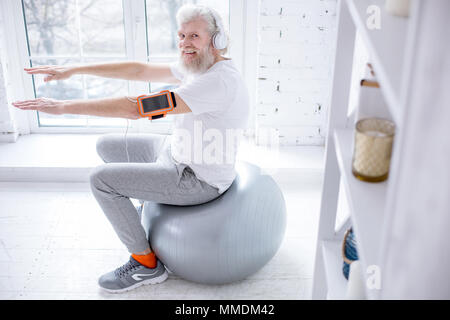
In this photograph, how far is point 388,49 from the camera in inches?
35.9

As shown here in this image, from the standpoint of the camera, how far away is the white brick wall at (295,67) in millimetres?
2955

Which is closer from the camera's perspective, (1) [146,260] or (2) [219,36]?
(2) [219,36]

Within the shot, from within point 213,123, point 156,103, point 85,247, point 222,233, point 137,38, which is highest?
point 137,38

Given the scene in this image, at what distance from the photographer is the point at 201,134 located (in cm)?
207

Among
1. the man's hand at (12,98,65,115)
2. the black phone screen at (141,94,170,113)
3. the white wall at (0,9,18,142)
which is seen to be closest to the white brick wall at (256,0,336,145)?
the black phone screen at (141,94,170,113)

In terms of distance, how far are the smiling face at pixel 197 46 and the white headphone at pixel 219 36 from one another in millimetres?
30

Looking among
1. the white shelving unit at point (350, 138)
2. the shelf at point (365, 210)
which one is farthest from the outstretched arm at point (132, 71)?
the shelf at point (365, 210)

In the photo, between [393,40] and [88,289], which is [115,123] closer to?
[88,289]

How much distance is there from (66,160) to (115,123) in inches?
18.7

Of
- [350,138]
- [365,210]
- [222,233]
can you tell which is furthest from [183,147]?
[365,210]

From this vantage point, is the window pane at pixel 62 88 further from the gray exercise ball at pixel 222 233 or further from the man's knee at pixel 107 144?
the gray exercise ball at pixel 222 233

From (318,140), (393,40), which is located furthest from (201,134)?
(318,140)

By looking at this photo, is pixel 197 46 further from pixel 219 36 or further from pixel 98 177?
pixel 98 177

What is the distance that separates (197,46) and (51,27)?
1.51 meters
